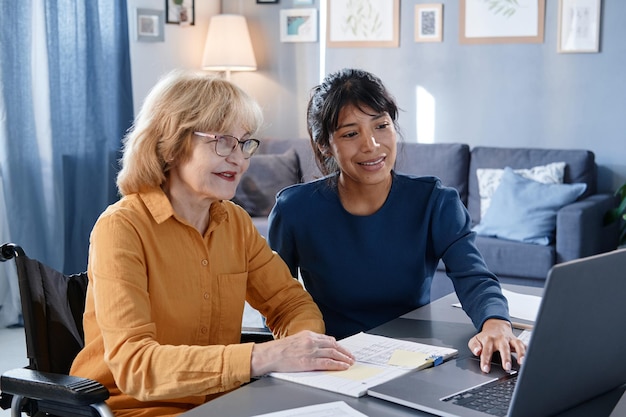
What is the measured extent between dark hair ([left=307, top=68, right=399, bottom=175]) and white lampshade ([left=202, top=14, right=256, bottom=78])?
3.69 m

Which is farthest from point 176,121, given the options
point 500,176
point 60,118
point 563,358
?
point 500,176

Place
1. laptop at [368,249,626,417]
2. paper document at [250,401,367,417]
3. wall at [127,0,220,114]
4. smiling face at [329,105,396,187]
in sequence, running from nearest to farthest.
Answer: laptop at [368,249,626,417] → paper document at [250,401,367,417] → smiling face at [329,105,396,187] → wall at [127,0,220,114]

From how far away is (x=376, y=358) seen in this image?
63.8 inches

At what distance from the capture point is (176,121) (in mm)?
1730

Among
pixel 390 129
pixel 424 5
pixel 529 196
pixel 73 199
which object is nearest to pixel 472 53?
pixel 424 5

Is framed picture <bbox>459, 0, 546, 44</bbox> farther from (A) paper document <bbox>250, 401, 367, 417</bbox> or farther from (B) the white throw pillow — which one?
(A) paper document <bbox>250, 401, 367, 417</bbox>

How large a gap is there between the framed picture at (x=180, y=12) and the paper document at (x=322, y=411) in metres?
4.54

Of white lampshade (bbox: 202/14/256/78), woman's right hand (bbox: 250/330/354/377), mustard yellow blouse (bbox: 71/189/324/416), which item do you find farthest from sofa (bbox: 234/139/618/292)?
woman's right hand (bbox: 250/330/354/377)

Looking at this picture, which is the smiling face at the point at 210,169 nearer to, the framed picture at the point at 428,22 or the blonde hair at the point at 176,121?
the blonde hair at the point at 176,121

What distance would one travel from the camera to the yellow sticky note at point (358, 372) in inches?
59.3

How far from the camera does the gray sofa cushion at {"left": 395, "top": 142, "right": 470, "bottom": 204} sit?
16.6ft

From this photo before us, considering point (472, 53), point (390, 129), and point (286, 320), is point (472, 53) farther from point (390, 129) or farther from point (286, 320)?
point (286, 320)

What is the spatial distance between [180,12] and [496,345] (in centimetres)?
447

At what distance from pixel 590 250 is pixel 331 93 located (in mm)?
2728
